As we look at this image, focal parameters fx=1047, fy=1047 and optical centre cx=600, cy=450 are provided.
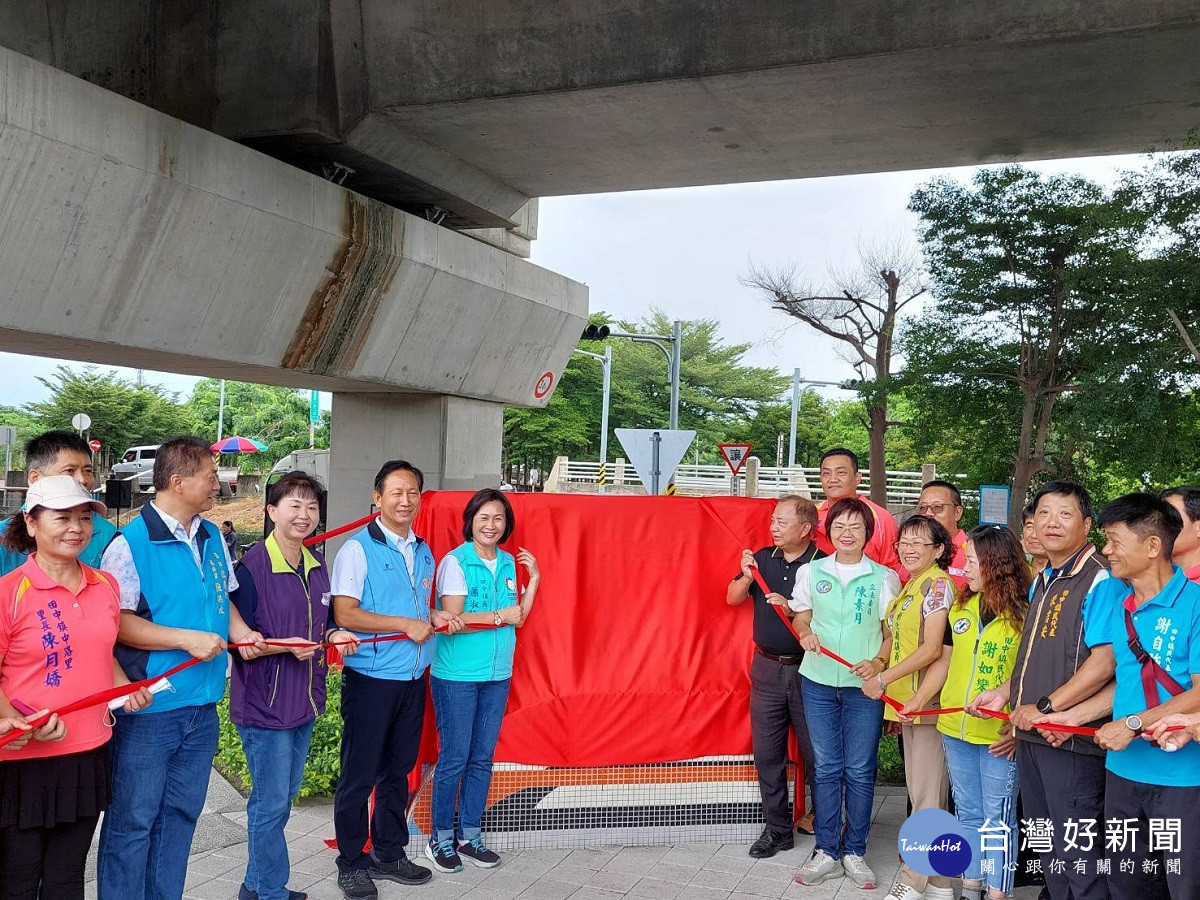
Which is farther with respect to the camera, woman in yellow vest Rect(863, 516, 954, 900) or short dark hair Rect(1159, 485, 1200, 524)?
woman in yellow vest Rect(863, 516, 954, 900)

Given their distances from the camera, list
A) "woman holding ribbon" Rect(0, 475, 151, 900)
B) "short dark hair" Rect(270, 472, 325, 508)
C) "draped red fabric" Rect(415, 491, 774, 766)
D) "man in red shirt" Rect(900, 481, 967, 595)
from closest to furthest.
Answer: "woman holding ribbon" Rect(0, 475, 151, 900) < "short dark hair" Rect(270, 472, 325, 508) < "man in red shirt" Rect(900, 481, 967, 595) < "draped red fabric" Rect(415, 491, 774, 766)

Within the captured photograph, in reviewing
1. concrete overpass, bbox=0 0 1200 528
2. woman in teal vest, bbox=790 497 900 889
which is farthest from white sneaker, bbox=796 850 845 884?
concrete overpass, bbox=0 0 1200 528

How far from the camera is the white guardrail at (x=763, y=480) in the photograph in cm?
3275

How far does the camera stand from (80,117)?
5914 mm

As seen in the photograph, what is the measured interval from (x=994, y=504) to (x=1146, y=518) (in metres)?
7.68

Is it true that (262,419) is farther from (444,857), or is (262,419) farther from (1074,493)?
A: (1074,493)

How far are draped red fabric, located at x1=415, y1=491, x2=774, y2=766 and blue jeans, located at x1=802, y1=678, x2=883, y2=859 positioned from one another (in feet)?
2.06

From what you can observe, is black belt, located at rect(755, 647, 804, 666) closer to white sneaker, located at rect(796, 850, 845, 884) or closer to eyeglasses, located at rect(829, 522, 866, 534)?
eyeglasses, located at rect(829, 522, 866, 534)

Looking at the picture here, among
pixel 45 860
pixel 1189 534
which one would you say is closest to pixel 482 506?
pixel 45 860

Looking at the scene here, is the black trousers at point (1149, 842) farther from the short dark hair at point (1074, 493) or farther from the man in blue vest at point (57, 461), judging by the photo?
the man in blue vest at point (57, 461)

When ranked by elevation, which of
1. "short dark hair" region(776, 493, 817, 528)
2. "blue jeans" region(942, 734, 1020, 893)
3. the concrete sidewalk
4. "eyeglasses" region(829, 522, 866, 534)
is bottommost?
the concrete sidewalk

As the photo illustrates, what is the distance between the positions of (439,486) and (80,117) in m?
5.28

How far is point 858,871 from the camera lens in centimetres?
525

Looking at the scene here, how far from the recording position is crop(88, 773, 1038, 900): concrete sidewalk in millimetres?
5012
